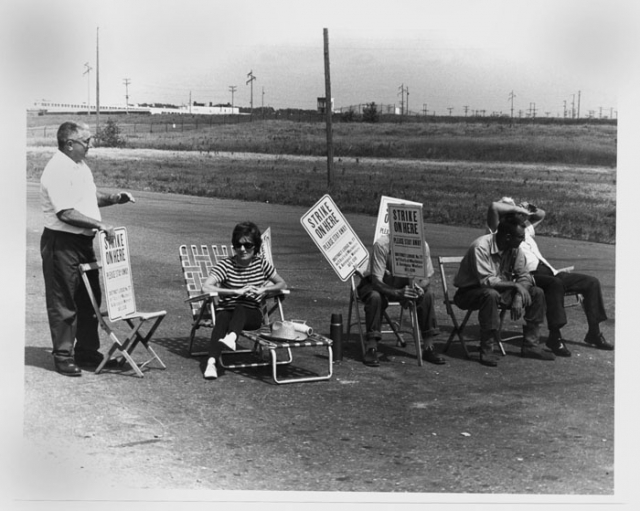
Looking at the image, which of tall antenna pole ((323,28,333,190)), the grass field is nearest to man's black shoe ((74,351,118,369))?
tall antenna pole ((323,28,333,190))

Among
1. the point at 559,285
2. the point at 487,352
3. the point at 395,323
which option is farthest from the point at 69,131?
the point at 559,285

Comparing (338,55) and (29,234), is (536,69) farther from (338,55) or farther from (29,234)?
(29,234)

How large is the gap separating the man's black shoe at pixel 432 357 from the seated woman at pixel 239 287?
4.34 feet

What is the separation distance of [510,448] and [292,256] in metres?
5.86

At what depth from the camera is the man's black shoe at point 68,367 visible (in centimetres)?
719

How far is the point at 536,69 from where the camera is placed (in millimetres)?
9312

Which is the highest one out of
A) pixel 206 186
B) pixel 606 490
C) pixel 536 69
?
pixel 536 69

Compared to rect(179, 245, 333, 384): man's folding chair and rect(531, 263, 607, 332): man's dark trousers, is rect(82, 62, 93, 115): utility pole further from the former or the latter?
rect(531, 263, 607, 332): man's dark trousers

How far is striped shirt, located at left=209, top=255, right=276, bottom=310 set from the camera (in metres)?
7.48

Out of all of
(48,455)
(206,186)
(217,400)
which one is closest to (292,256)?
(206,186)

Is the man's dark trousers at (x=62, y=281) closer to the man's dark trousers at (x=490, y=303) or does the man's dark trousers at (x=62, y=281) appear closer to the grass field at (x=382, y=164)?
the man's dark trousers at (x=490, y=303)

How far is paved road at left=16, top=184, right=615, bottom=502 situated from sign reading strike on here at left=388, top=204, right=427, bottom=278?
2.53 feet

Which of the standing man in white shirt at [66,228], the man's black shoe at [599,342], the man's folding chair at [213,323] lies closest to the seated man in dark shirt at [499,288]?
the man's black shoe at [599,342]

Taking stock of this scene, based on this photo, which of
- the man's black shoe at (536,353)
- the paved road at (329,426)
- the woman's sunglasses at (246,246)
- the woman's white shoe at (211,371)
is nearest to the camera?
the paved road at (329,426)
